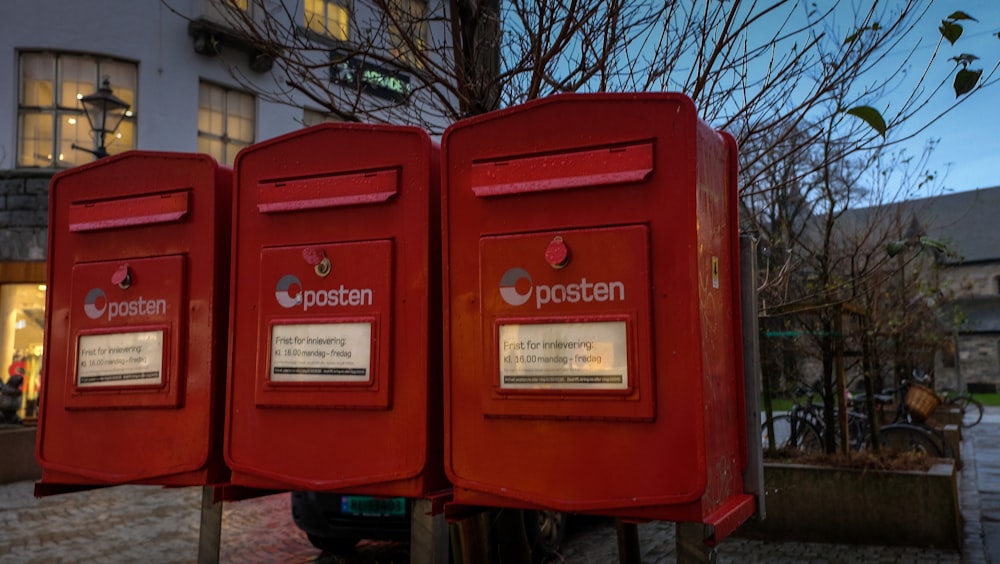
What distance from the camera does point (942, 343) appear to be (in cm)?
1628

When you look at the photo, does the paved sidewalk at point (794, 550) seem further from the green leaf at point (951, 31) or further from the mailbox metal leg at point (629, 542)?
the green leaf at point (951, 31)

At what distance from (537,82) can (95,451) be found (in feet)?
9.58

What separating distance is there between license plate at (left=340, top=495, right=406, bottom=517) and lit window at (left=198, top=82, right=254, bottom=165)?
10.9 metres

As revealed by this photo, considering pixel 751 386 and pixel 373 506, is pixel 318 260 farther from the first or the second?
pixel 373 506

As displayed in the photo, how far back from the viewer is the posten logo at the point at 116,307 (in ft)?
11.1

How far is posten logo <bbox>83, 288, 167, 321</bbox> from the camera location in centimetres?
339

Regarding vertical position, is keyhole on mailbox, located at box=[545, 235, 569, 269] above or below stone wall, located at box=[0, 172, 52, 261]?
below

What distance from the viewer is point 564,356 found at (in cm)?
277

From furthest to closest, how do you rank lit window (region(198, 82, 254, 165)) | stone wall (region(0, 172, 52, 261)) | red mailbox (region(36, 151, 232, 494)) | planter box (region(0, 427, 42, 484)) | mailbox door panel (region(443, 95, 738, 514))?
1. lit window (region(198, 82, 254, 165))
2. stone wall (region(0, 172, 52, 261))
3. planter box (region(0, 427, 42, 484))
4. red mailbox (region(36, 151, 232, 494))
5. mailbox door panel (region(443, 95, 738, 514))

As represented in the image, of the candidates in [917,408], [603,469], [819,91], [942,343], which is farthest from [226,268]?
[942,343]

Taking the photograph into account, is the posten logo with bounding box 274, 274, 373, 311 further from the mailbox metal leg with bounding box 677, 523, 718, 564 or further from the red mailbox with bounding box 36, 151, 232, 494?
the mailbox metal leg with bounding box 677, 523, 718, 564

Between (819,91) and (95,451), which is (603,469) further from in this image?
(819,91)

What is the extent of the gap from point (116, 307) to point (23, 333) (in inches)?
532

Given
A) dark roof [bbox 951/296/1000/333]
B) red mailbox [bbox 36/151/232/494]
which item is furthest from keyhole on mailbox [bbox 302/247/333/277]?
dark roof [bbox 951/296/1000/333]
